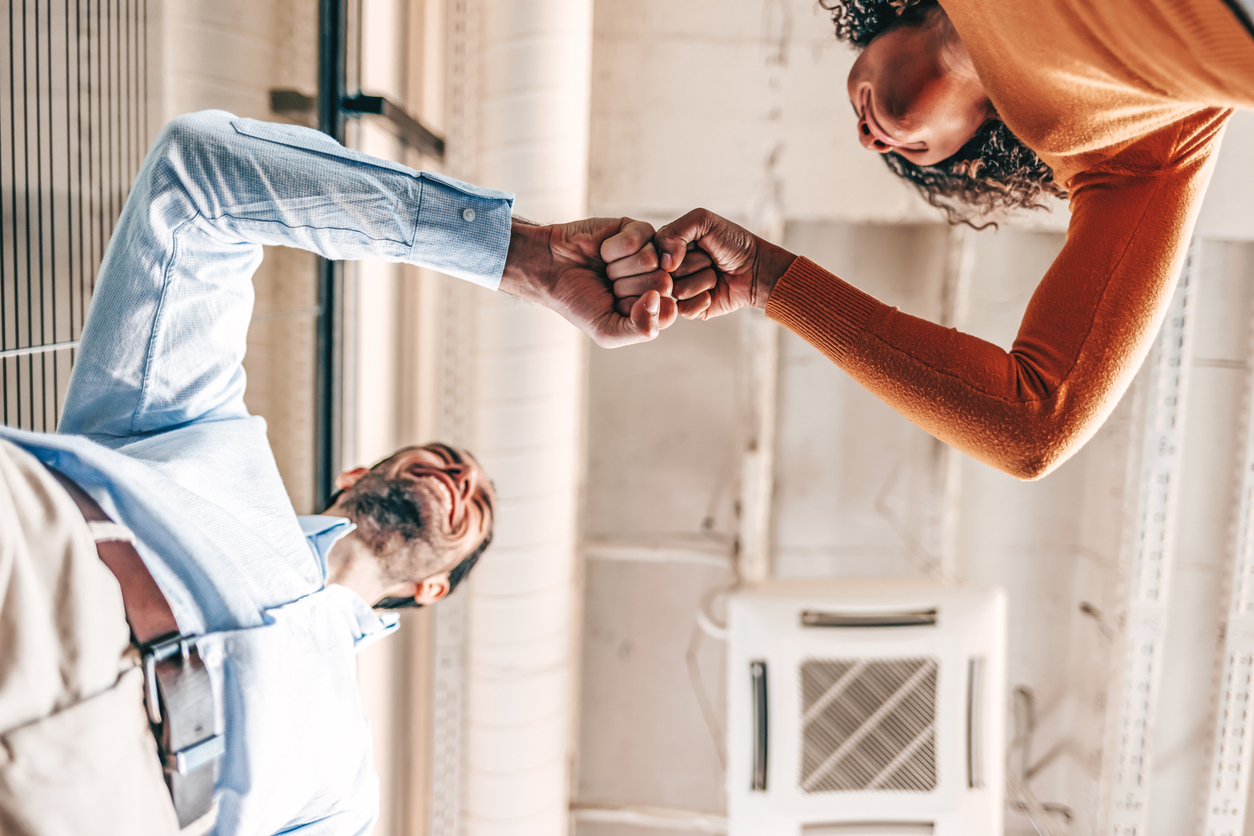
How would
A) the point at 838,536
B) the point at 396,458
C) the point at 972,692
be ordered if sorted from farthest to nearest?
1. the point at 838,536
2. the point at 972,692
3. the point at 396,458

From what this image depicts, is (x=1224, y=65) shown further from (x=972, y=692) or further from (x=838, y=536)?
(x=838, y=536)

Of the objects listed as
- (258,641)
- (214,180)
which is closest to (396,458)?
(258,641)

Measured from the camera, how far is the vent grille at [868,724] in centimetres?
165

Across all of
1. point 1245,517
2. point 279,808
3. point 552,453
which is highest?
point 552,453

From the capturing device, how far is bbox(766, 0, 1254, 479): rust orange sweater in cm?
59

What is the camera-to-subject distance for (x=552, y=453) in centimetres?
175

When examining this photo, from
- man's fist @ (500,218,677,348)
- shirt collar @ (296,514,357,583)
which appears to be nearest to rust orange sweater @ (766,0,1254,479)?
man's fist @ (500,218,677,348)

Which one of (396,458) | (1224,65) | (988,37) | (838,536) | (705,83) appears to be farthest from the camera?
(838,536)

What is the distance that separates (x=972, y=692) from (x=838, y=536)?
2.08 feet

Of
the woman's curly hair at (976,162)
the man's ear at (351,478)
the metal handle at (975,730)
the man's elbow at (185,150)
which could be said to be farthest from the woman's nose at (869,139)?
the metal handle at (975,730)

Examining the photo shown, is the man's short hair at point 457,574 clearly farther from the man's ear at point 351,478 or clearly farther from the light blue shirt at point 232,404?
the light blue shirt at point 232,404

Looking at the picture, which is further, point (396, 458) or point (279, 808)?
point (396, 458)

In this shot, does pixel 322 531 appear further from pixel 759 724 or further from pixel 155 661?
pixel 759 724

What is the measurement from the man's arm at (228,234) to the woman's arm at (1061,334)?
26 cm
